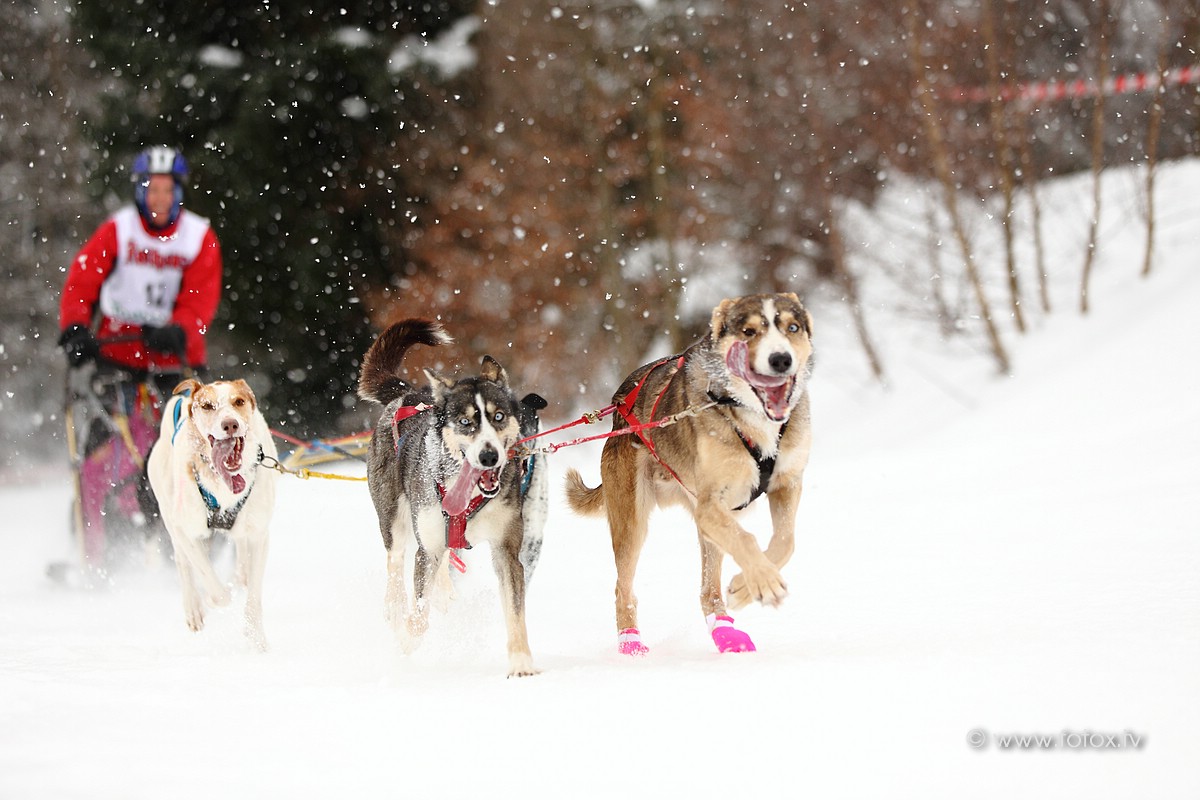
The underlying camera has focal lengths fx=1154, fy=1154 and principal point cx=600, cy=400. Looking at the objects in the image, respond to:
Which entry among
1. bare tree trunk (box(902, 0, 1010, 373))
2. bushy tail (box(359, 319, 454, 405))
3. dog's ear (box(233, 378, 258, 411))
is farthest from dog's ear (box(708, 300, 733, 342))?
bare tree trunk (box(902, 0, 1010, 373))

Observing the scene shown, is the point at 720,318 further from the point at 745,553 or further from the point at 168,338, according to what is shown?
the point at 168,338

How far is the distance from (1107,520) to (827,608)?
6.34ft

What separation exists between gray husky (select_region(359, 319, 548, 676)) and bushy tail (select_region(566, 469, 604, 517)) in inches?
12.6

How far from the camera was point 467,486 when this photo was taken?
3910mm

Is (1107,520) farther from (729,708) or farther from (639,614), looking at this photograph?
(729,708)

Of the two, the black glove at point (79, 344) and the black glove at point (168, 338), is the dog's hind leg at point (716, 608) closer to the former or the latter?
the black glove at point (168, 338)

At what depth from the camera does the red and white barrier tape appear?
36.1 ft

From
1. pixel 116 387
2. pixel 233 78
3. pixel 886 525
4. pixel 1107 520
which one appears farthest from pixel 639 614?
pixel 233 78

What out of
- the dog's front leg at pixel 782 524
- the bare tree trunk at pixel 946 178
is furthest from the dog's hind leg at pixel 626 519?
the bare tree trunk at pixel 946 178

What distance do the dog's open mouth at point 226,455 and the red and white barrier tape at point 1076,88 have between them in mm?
8244

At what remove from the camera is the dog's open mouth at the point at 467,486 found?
3.91 metres

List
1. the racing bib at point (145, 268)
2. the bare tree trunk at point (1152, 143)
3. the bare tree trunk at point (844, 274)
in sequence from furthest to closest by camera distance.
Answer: the bare tree trunk at point (844, 274), the bare tree trunk at point (1152, 143), the racing bib at point (145, 268)

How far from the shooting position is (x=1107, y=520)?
19.3 ft

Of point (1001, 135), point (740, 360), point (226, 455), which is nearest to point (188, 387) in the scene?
point (226, 455)
